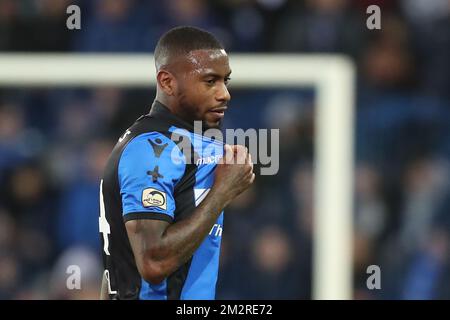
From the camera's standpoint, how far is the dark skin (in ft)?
10.6

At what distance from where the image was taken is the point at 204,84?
3396mm

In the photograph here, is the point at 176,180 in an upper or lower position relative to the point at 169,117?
lower

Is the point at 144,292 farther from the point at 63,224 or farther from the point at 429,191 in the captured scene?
the point at 429,191

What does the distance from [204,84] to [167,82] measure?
0.14 meters

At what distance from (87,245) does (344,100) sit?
2.01 m

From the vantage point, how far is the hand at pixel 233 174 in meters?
3.35

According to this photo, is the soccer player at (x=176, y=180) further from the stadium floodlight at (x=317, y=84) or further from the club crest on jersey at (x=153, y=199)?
the stadium floodlight at (x=317, y=84)
